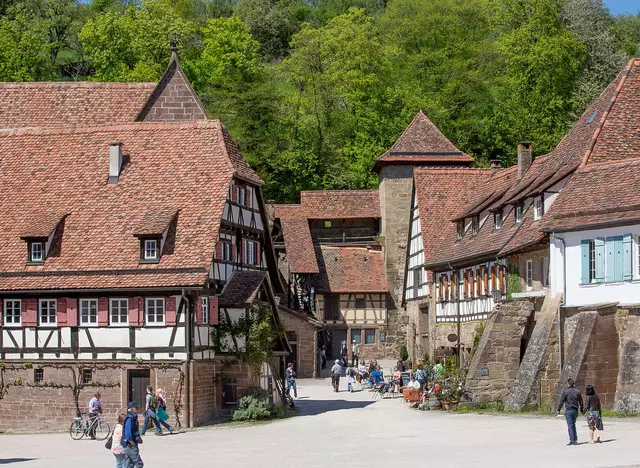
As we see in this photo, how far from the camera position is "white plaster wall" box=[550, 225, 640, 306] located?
35719mm

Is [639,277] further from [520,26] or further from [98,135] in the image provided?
[520,26]

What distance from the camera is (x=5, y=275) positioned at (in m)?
40.0

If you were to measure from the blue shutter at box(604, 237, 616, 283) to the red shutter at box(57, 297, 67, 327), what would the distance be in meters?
16.3

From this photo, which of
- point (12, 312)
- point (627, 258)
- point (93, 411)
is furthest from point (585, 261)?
point (12, 312)

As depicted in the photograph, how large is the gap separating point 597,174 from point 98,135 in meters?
16.9

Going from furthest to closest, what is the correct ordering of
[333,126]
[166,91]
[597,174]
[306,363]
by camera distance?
1. [333,126]
2. [306,363]
3. [166,91]
4. [597,174]

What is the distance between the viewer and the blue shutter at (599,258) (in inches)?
1442

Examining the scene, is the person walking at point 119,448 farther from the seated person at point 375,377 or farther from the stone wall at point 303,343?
the stone wall at point 303,343

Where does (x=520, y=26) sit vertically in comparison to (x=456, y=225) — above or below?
above

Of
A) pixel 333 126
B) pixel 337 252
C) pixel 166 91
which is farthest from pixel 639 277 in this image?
pixel 333 126

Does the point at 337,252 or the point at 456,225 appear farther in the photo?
the point at 337,252

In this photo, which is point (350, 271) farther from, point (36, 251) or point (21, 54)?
point (36, 251)

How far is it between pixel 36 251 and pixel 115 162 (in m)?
4.19

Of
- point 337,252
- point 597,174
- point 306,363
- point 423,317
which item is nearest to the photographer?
point 597,174
